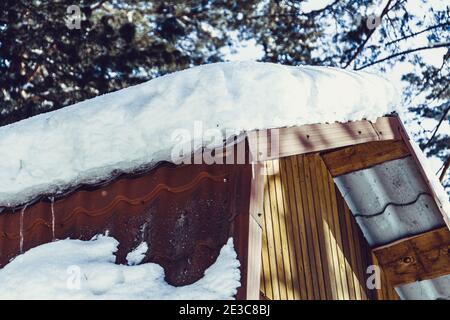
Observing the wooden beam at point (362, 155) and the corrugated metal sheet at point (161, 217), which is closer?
the corrugated metal sheet at point (161, 217)

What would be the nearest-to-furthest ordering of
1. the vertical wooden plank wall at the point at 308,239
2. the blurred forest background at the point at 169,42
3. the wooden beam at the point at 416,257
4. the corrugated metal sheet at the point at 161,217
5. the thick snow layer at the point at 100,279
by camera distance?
the thick snow layer at the point at 100,279 < the corrugated metal sheet at the point at 161,217 < the vertical wooden plank wall at the point at 308,239 < the wooden beam at the point at 416,257 < the blurred forest background at the point at 169,42

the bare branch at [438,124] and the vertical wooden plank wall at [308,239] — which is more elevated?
the bare branch at [438,124]

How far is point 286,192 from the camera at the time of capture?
14.9 feet

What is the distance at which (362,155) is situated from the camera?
480cm

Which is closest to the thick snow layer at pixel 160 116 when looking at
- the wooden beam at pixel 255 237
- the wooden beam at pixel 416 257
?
the wooden beam at pixel 255 237

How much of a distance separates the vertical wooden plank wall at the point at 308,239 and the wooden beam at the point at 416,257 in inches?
5.0

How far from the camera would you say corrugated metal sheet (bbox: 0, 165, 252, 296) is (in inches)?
129

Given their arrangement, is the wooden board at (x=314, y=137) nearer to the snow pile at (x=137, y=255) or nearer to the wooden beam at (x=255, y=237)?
the wooden beam at (x=255, y=237)

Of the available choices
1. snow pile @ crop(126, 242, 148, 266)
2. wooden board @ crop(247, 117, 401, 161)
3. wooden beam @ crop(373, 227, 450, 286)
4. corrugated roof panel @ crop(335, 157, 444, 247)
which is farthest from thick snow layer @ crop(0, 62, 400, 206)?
wooden beam @ crop(373, 227, 450, 286)

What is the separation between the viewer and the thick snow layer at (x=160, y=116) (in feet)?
11.1

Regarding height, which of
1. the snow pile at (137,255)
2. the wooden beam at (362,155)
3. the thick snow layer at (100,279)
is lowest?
the thick snow layer at (100,279)

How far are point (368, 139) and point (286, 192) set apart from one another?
624mm

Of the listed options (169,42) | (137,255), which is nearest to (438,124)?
(169,42)

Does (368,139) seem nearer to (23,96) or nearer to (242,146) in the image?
(242,146)
